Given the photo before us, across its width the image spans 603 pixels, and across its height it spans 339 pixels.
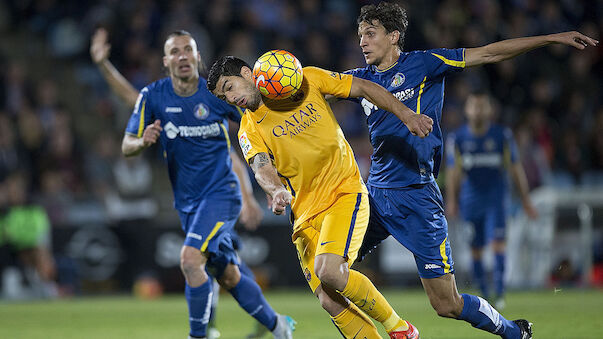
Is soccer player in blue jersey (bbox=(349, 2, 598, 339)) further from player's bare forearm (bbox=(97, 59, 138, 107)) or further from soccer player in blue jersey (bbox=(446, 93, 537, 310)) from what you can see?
soccer player in blue jersey (bbox=(446, 93, 537, 310))

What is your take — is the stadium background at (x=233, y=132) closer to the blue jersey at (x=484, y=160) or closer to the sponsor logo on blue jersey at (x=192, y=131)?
the blue jersey at (x=484, y=160)

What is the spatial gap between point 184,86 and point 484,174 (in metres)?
5.26

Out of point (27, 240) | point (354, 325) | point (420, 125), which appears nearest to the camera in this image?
point (420, 125)

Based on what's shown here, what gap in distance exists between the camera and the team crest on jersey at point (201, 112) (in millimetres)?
7301

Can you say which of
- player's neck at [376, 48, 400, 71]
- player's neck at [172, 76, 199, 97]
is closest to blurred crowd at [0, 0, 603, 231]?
player's neck at [172, 76, 199, 97]

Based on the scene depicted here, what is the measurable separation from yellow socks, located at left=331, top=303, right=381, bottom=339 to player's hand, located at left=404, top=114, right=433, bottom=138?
1331mm

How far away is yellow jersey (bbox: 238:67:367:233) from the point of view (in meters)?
5.81

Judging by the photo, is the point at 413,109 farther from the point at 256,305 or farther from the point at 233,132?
the point at 233,132

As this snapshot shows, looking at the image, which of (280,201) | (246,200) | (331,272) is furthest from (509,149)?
(280,201)

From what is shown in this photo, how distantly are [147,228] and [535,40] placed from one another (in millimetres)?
10331

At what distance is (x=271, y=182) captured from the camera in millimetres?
5551

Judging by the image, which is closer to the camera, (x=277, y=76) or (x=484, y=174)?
(x=277, y=76)

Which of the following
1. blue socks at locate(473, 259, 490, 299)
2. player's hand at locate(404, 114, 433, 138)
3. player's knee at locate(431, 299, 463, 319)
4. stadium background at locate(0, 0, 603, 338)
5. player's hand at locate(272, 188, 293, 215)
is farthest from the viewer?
stadium background at locate(0, 0, 603, 338)

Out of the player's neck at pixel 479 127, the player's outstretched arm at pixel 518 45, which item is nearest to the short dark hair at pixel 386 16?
the player's outstretched arm at pixel 518 45
